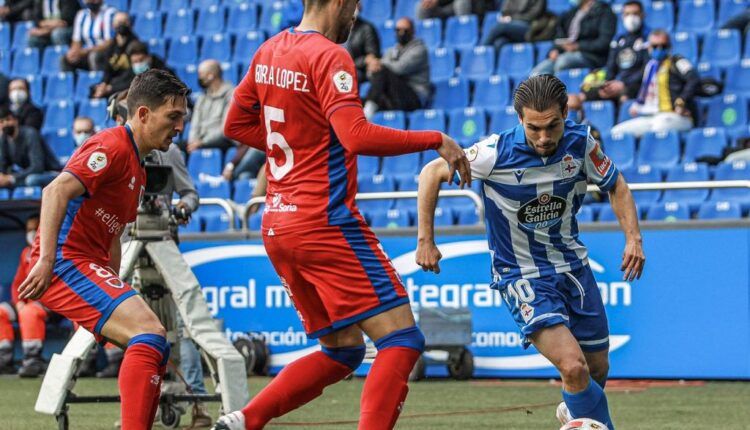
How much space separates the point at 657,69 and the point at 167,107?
8816mm

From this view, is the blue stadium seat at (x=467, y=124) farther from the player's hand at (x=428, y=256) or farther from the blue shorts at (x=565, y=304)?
the player's hand at (x=428, y=256)

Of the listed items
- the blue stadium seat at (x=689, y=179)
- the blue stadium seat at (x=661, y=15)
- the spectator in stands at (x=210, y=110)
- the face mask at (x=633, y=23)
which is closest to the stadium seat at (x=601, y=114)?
the face mask at (x=633, y=23)

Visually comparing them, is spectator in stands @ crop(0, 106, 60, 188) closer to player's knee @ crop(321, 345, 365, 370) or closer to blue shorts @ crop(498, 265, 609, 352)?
blue shorts @ crop(498, 265, 609, 352)

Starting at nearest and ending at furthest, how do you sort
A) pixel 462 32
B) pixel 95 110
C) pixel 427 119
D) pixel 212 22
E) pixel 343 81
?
pixel 343 81 → pixel 427 119 → pixel 462 32 → pixel 95 110 → pixel 212 22

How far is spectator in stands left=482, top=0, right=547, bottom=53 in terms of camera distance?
16391 millimetres

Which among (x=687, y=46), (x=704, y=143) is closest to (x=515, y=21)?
(x=687, y=46)

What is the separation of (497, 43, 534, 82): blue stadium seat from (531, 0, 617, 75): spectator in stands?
387mm

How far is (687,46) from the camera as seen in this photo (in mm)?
15367

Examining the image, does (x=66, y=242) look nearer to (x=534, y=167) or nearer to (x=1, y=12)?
(x=534, y=167)

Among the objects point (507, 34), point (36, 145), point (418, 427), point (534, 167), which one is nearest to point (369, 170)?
point (507, 34)

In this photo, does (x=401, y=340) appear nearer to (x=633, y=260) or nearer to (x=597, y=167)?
(x=633, y=260)

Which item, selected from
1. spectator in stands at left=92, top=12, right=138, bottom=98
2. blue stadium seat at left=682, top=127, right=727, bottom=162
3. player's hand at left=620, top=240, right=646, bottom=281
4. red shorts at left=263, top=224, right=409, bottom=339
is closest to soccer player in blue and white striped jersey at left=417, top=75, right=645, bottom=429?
player's hand at left=620, top=240, right=646, bottom=281

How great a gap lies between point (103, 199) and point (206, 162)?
33.2 ft

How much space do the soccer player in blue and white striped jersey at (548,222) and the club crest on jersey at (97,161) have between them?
1414 mm
